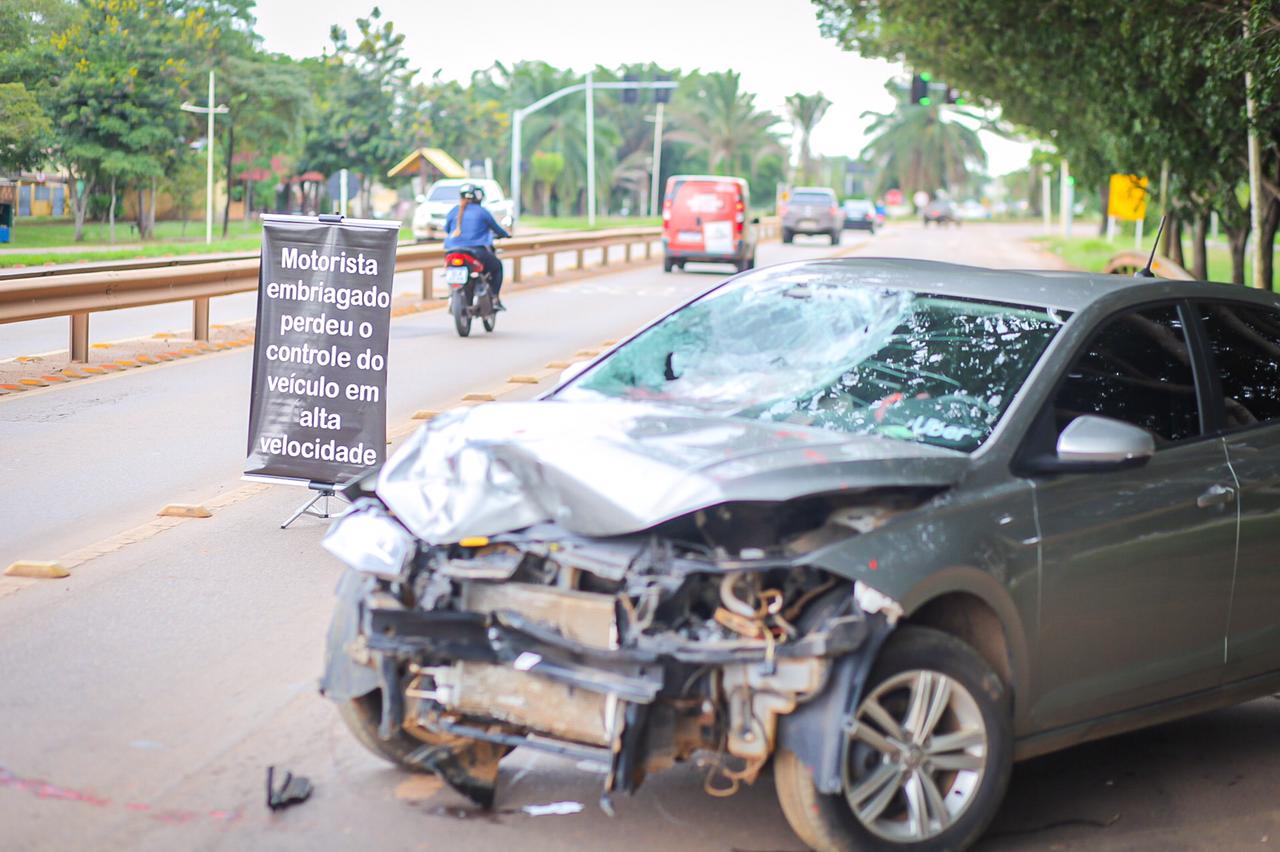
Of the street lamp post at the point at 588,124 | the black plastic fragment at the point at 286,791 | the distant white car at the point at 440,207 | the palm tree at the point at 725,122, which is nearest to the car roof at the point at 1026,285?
the black plastic fragment at the point at 286,791

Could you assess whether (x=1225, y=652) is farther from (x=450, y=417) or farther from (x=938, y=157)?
(x=938, y=157)

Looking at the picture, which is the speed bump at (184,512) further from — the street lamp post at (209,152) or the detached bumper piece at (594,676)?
the street lamp post at (209,152)

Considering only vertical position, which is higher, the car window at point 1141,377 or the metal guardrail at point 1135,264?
the metal guardrail at point 1135,264

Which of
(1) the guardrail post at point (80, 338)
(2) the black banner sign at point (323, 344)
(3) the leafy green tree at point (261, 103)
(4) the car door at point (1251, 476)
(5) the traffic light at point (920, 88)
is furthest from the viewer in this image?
(5) the traffic light at point (920, 88)

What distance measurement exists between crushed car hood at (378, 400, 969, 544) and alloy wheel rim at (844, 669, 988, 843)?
1.76ft

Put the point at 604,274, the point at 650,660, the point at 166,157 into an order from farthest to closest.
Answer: the point at 604,274 < the point at 166,157 < the point at 650,660

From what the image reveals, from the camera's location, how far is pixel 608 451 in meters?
4.46

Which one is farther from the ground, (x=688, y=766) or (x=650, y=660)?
(x=650, y=660)

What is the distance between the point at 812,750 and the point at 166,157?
80.4 feet

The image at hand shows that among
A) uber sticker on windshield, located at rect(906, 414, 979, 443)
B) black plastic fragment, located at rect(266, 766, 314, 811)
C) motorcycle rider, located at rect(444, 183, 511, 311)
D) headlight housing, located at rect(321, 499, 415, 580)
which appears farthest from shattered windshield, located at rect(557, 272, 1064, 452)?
motorcycle rider, located at rect(444, 183, 511, 311)

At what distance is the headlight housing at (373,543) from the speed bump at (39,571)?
3.07 meters

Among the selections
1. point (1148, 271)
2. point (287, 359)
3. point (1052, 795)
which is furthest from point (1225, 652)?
point (287, 359)

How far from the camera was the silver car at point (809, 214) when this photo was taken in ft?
188

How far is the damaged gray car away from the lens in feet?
13.4
